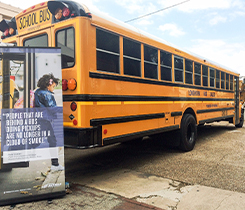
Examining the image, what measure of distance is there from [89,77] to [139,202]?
178 centimetres

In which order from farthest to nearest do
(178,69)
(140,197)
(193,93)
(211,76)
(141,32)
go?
1. (211,76)
2. (193,93)
3. (178,69)
4. (141,32)
5. (140,197)

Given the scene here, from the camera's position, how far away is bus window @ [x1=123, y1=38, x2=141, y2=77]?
3.89 metres

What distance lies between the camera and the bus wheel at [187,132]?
18.2 feet

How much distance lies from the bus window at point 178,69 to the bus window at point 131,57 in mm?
1437

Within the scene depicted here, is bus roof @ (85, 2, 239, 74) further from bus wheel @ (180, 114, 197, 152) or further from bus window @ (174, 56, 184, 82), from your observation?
bus wheel @ (180, 114, 197, 152)

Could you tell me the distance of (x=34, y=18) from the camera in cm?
380

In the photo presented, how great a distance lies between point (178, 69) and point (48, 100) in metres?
3.39

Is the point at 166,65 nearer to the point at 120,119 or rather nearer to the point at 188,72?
the point at 188,72

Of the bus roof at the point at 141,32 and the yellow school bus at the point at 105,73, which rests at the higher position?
the bus roof at the point at 141,32

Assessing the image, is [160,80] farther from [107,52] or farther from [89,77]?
[89,77]

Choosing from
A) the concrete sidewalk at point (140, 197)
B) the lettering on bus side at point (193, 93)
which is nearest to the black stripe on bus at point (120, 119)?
the concrete sidewalk at point (140, 197)

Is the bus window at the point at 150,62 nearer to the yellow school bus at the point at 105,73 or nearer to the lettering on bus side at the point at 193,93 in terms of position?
the yellow school bus at the point at 105,73

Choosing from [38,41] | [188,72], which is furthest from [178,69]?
[38,41]

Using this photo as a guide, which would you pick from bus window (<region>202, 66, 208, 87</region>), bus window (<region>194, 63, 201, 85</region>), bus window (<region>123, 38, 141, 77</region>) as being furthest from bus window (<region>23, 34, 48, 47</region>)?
bus window (<region>202, 66, 208, 87</region>)
